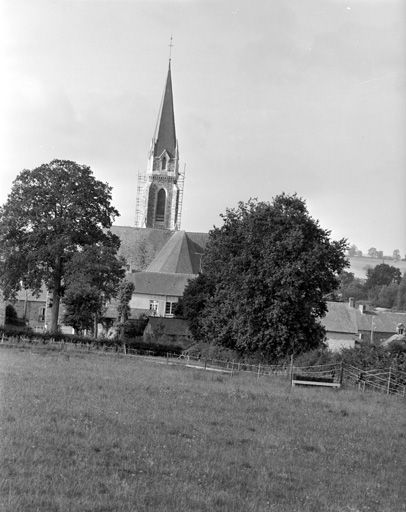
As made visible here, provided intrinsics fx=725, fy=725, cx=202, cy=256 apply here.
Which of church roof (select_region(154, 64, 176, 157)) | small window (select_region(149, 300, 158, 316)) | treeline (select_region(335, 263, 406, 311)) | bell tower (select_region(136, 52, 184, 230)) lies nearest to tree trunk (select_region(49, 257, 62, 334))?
small window (select_region(149, 300, 158, 316))

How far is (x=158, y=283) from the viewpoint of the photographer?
256ft

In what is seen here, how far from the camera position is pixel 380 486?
11.8 meters

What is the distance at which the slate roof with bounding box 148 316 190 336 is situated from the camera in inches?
2429

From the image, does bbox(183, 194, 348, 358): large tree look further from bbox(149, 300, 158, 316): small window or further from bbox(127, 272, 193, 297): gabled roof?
bbox(127, 272, 193, 297): gabled roof

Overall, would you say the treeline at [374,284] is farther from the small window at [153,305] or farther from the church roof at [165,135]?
the small window at [153,305]

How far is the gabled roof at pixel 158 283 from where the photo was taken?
7688 cm

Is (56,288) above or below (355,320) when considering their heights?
below

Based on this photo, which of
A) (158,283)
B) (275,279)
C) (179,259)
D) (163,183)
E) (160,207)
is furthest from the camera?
(163,183)

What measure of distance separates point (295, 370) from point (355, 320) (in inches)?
1509

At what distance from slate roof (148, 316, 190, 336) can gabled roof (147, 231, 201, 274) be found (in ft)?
70.5

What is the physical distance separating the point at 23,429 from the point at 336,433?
24.5ft

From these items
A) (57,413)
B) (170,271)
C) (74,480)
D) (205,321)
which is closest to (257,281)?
(205,321)

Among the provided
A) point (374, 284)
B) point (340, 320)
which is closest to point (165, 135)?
point (374, 284)

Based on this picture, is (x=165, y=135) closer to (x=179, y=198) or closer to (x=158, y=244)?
(x=179, y=198)
